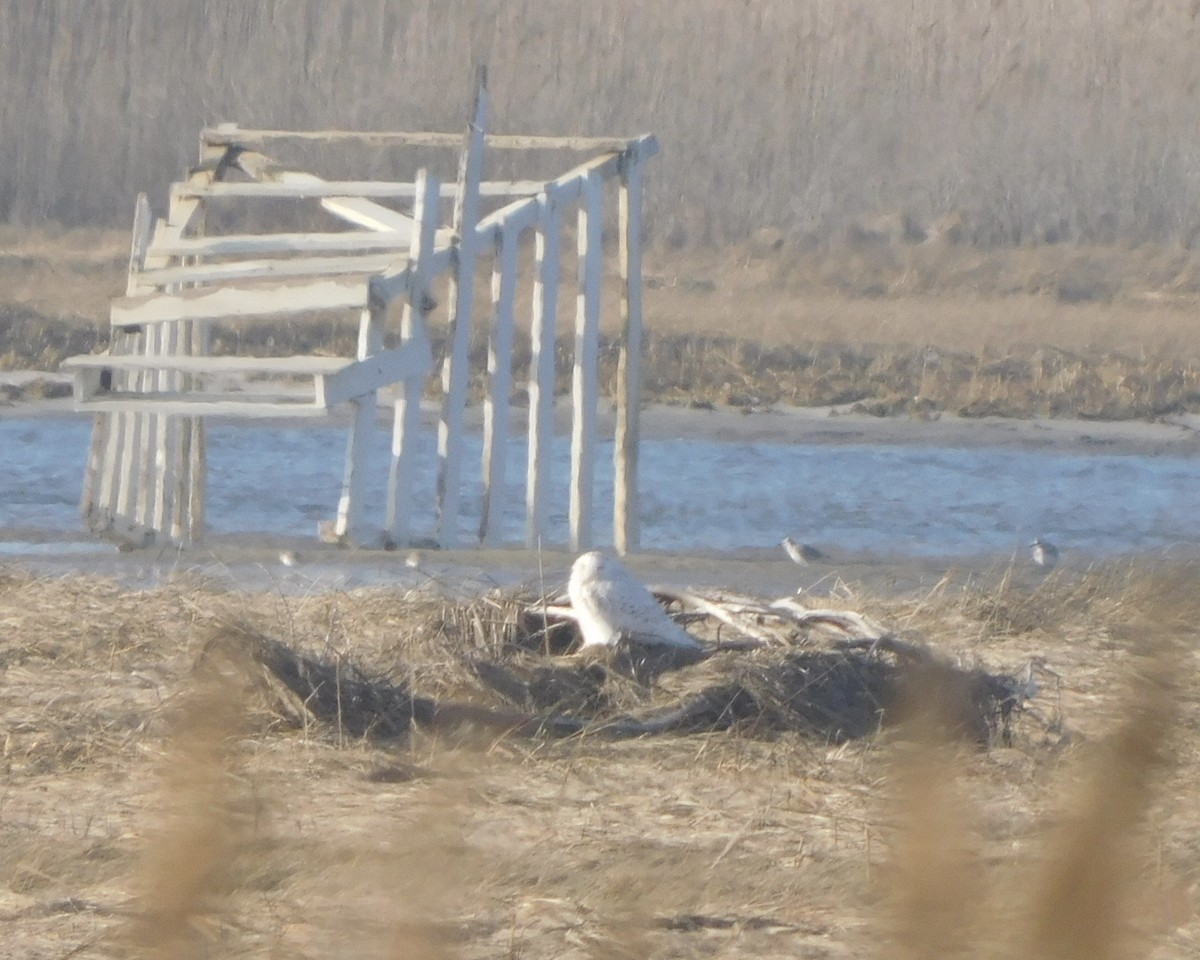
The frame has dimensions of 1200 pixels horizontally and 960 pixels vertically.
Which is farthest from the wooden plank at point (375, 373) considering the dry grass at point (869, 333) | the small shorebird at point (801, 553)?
the dry grass at point (869, 333)

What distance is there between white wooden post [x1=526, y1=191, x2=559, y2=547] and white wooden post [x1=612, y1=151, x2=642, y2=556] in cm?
52

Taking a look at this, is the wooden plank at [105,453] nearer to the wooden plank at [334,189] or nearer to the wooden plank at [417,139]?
the wooden plank at [334,189]

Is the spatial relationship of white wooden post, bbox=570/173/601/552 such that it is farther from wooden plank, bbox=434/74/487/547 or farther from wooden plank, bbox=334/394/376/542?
wooden plank, bbox=334/394/376/542

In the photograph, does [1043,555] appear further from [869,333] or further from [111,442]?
[869,333]

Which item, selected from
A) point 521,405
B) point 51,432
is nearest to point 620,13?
point 521,405

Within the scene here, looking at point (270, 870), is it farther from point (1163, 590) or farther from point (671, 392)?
point (671, 392)

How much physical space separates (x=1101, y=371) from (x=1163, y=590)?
64.0 ft

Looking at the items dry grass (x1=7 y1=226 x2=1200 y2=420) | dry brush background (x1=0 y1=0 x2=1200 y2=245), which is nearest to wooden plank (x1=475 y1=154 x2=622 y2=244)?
dry grass (x1=7 y1=226 x2=1200 y2=420)

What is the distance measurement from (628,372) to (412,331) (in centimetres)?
173

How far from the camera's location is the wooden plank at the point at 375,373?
23.6 feet

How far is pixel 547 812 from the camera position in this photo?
424 centimetres

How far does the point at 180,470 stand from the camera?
9.00 meters

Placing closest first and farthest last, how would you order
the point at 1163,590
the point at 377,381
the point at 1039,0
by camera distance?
the point at 1163,590 < the point at 377,381 < the point at 1039,0

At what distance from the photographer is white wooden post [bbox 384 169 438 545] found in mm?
7777
